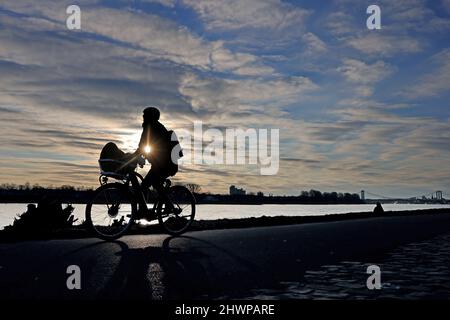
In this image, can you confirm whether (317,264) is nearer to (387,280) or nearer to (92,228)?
(387,280)

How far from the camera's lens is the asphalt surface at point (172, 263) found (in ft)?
18.9

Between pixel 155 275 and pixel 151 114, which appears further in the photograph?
pixel 151 114

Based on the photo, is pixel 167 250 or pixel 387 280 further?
pixel 167 250

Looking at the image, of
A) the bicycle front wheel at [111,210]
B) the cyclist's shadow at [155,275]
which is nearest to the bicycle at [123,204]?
the bicycle front wheel at [111,210]

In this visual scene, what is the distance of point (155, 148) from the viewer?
10.7 m

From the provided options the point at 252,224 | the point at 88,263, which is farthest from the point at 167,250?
the point at 252,224

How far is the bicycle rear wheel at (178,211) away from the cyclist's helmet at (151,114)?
1525 mm

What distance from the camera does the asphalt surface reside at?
5.76 metres

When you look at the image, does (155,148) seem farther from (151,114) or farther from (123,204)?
(123,204)

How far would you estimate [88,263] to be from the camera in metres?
7.40

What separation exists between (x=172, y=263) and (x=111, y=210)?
9.50 feet

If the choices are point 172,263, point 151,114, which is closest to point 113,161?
point 151,114

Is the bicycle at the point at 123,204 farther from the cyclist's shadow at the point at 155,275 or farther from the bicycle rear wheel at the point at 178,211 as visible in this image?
the cyclist's shadow at the point at 155,275
